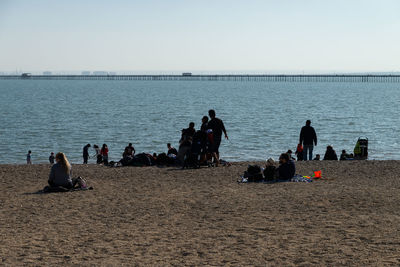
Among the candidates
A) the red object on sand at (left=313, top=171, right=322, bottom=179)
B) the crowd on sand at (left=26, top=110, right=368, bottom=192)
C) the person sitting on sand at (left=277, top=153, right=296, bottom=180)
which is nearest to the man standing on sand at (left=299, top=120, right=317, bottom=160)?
the crowd on sand at (left=26, top=110, right=368, bottom=192)

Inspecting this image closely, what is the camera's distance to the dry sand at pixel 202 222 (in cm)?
738

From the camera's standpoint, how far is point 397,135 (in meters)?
38.4

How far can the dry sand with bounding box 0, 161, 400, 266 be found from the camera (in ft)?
24.2

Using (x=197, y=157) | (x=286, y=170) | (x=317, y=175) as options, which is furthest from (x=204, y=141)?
(x=317, y=175)

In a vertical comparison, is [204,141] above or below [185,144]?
above

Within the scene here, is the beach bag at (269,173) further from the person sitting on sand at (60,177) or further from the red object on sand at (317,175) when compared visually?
the person sitting on sand at (60,177)

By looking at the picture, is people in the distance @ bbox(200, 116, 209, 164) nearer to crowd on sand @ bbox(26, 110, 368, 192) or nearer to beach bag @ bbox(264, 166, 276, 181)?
crowd on sand @ bbox(26, 110, 368, 192)

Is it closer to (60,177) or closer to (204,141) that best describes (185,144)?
(204,141)

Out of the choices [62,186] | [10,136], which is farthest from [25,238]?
[10,136]

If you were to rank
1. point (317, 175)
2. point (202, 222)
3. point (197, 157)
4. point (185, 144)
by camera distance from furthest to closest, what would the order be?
point (185, 144) → point (197, 157) → point (317, 175) → point (202, 222)

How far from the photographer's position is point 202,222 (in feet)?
30.8

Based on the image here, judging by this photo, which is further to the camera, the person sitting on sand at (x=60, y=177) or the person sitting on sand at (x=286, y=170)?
the person sitting on sand at (x=286, y=170)

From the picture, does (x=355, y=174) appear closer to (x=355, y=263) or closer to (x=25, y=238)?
(x=355, y=263)

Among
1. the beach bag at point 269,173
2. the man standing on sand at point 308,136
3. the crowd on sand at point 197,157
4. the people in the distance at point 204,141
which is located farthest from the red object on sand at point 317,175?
the man standing on sand at point 308,136
